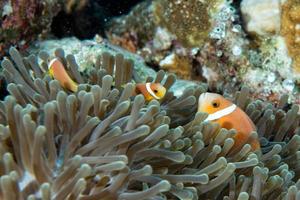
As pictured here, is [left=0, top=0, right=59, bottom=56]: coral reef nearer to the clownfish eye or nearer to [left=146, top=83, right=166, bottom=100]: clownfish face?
[left=146, top=83, right=166, bottom=100]: clownfish face

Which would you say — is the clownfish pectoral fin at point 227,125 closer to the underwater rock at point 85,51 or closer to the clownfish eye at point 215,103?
the clownfish eye at point 215,103

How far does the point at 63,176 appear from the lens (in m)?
1.97

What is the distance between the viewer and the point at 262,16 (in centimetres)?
390

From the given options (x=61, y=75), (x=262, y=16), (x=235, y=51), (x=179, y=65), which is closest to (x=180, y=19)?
(x=179, y=65)

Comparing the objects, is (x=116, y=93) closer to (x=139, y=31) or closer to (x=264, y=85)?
(x=264, y=85)

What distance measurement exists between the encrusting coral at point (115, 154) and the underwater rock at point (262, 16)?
147 centimetres

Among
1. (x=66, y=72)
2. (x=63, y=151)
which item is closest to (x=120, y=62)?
(x=66, y=72)

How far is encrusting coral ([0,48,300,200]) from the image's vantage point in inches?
77.9

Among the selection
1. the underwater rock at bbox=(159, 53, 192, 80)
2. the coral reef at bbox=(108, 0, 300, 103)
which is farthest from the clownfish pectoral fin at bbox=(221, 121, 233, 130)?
the underwater rock at bbox=(159, 53, 192, 80)

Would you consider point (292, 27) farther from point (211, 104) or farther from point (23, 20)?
point (23, 20)

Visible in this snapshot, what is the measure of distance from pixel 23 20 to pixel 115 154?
2179 mm

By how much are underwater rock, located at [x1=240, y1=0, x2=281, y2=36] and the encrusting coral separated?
1.47 m

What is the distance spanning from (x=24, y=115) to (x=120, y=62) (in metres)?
1.18

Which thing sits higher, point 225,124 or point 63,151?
point 63,151
